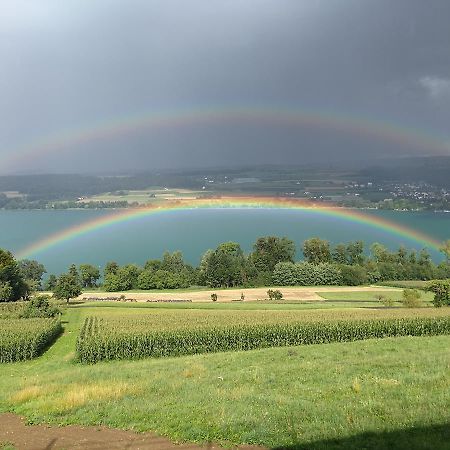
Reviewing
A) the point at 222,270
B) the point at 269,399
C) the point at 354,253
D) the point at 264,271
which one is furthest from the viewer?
the point at 354,253

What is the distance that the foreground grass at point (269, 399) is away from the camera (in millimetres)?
9312

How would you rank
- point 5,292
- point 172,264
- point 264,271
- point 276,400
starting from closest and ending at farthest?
point 276,400 → point 5,292 → point 264,271 → point 172,264

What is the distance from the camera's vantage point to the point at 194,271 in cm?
8656

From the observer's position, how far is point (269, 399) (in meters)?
11.8

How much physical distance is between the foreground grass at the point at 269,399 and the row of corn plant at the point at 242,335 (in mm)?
9395

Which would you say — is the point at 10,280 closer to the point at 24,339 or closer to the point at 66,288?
the point at 66,288

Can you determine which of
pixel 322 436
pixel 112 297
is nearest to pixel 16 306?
pixel 112 297

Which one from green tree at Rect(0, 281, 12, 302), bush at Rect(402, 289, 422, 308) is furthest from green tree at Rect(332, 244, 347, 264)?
green tree at Rect(0, 281, 12, 302)

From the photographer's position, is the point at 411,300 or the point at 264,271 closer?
the point at 411,300

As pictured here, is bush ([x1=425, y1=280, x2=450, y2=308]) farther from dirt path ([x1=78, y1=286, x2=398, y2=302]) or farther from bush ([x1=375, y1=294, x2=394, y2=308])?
dirt path ([x1=78, y1=286, x2=398, y2=302])

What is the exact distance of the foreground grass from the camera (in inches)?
367

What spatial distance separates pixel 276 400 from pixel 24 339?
2232 centimetres

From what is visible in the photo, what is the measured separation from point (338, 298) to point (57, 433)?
51335mm

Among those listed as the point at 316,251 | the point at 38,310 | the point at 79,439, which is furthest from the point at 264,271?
the point at 79,439
